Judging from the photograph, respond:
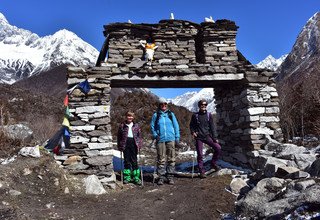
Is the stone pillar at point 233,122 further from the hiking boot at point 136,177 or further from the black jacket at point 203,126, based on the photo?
the hiking boot at point 136,177

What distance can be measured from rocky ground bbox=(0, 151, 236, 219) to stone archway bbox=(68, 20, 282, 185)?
3.22ft

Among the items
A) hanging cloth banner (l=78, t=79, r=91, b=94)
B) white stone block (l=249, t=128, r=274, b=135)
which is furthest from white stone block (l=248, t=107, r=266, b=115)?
hanging cloth banner (l=78, t=79, r=91, b=94)

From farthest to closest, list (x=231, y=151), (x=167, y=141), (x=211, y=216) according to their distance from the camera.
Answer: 1. (x=231, y=151)
2. (x=167, y=141)
3. (x=211, y=216)

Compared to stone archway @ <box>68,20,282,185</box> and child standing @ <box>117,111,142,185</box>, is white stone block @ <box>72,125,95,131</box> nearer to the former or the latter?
stone archway @ <box>68,20,282,185</box>

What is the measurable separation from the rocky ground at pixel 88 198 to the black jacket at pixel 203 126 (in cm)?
108

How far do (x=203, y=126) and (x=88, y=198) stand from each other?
329cm

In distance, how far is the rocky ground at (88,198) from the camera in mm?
6129

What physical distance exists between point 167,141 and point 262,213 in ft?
12.3

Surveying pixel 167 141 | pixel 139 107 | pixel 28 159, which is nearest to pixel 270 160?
pixel 167 141

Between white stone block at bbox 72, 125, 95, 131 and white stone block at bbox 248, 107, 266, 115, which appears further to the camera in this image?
white stone block at bbox 248, 107, 266, 115

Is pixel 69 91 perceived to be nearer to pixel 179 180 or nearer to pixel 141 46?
pixel 141 46

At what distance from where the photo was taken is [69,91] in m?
8.86

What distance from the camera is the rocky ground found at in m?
6.13

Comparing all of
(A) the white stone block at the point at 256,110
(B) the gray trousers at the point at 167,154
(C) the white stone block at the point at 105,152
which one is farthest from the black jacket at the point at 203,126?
(C) the white stone block at the point at 105,152
